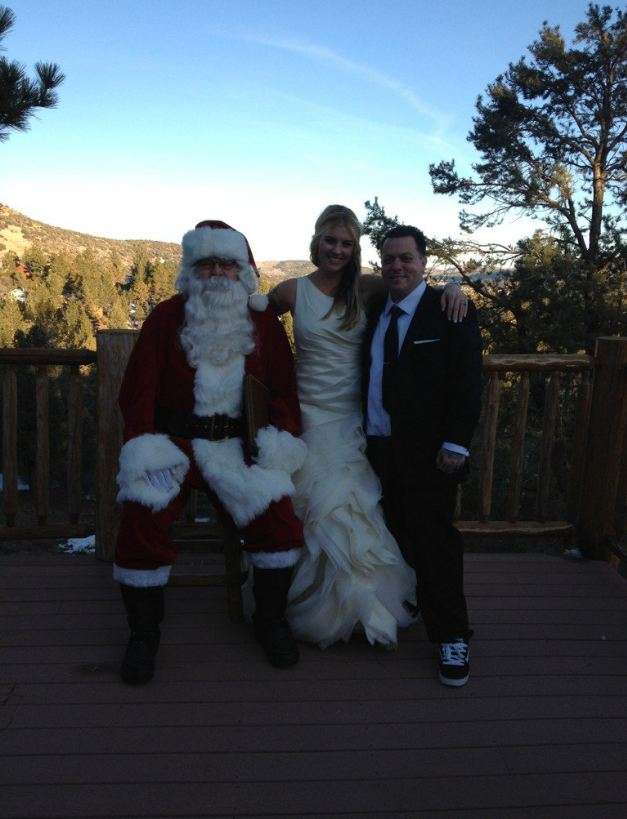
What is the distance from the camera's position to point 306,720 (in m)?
2.12

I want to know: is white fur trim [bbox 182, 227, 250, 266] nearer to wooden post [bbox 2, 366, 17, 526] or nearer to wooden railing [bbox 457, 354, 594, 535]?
wooden post [bbox 2, 366, 17, 526]

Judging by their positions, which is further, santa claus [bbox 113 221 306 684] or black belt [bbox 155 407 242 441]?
black belt [bbox 155 407 242 441]

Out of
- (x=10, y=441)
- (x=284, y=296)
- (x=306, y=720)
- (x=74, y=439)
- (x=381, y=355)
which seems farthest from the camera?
(x=74, y=439)

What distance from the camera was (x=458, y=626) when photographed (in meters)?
2.46

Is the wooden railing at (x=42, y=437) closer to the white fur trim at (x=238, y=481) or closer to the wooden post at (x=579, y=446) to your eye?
the white fur trim at (x=238, y=481)

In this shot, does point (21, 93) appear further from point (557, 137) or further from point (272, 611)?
point (557, 137)

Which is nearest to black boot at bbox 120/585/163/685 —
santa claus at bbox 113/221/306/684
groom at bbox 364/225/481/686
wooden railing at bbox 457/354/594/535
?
santa claus at bbox 113/221/306/684

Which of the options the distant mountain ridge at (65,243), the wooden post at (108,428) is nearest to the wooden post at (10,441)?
the wooden post at (108,428)

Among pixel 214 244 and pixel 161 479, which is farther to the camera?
pixel 214 244

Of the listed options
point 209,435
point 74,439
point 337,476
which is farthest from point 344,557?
point 74,439

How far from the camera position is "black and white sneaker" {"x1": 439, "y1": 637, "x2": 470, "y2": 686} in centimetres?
234

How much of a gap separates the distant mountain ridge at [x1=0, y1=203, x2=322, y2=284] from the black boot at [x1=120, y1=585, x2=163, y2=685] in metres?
35.5

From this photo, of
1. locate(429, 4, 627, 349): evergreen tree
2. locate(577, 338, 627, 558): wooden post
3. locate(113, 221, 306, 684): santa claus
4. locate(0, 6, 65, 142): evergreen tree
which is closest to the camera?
locate(113, 221, 306, 684): santa claus

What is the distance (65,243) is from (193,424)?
4812 cm
